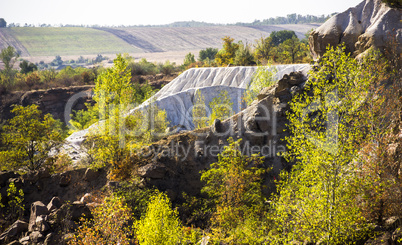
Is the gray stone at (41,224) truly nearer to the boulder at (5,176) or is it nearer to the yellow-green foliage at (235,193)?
A: the boulder at (5,176)

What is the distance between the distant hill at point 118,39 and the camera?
451 ft

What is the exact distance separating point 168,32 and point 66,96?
368 ft

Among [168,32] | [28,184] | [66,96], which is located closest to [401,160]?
[28,184]

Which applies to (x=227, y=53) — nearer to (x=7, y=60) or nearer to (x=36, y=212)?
(x=7, y=60)

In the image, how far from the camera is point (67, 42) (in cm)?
15075

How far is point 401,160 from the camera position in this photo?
11.5m

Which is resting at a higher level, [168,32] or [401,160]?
[168,32]

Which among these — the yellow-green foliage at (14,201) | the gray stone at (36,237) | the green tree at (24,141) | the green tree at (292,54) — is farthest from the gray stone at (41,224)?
the green tree at (292,54)

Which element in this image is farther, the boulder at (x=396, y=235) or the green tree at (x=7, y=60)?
the green tree at (x=7, y=60)

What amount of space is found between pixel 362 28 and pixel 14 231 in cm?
1776

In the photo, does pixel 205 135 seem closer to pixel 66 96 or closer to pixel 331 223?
pixel 331 223

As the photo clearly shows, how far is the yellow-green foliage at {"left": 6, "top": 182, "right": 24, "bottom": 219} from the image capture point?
1657cm

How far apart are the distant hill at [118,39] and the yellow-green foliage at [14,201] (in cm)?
12353

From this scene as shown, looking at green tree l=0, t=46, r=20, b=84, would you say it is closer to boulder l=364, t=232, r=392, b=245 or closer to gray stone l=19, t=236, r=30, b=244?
gray stone l=19, t=236, r=30, b=244
